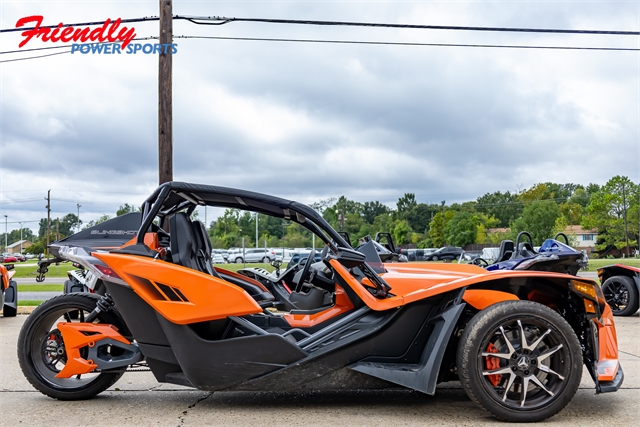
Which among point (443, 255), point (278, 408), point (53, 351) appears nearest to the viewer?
point (278, 408)

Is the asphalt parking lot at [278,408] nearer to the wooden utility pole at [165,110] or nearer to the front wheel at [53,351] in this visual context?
the front wheel at [53,351]

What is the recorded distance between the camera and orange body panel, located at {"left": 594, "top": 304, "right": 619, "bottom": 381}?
14.1ft

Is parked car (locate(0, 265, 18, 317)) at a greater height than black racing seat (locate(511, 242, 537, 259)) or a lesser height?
lesser

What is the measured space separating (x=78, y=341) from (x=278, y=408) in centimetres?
161

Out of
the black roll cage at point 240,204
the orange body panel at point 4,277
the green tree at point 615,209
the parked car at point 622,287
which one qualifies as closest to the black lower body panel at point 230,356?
the black roll cage at point 240,204

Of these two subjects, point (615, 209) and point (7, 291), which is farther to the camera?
point (615, 209)

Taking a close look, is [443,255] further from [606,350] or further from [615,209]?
[606,350]

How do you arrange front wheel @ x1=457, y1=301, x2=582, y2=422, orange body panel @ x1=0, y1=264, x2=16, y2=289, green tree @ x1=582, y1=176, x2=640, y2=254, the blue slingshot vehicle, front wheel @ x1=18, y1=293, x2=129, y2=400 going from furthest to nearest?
1. green tree @ x1=582, y1=176, x2=640, y2=254
2. orange body panel @ x1=0, y1=264, x2=16, y2=289
3. the blue slingshot vehicle
4. front wheel @ x1=18, y1=293, x2=129, y2=400
5. front wheel @ x1=457, y1=301, x2=582, y2=422

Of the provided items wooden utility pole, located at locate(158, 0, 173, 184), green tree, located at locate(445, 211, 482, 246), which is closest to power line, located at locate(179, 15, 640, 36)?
wooden utility pole, located at locate(158, 0, 173, 184)

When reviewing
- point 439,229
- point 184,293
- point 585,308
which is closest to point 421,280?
point 585,308

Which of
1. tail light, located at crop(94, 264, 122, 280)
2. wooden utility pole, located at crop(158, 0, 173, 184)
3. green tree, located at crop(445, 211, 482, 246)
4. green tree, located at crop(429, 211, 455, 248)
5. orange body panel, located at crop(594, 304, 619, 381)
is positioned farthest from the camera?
green tree, located at crop(429, 211, 455, 248)

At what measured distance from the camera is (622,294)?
1093cm

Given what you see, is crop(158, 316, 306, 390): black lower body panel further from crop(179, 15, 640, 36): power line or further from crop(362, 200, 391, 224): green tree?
crop(362, 200, 391, 224): green tree

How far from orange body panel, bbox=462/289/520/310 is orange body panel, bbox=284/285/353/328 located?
0.86 metres
